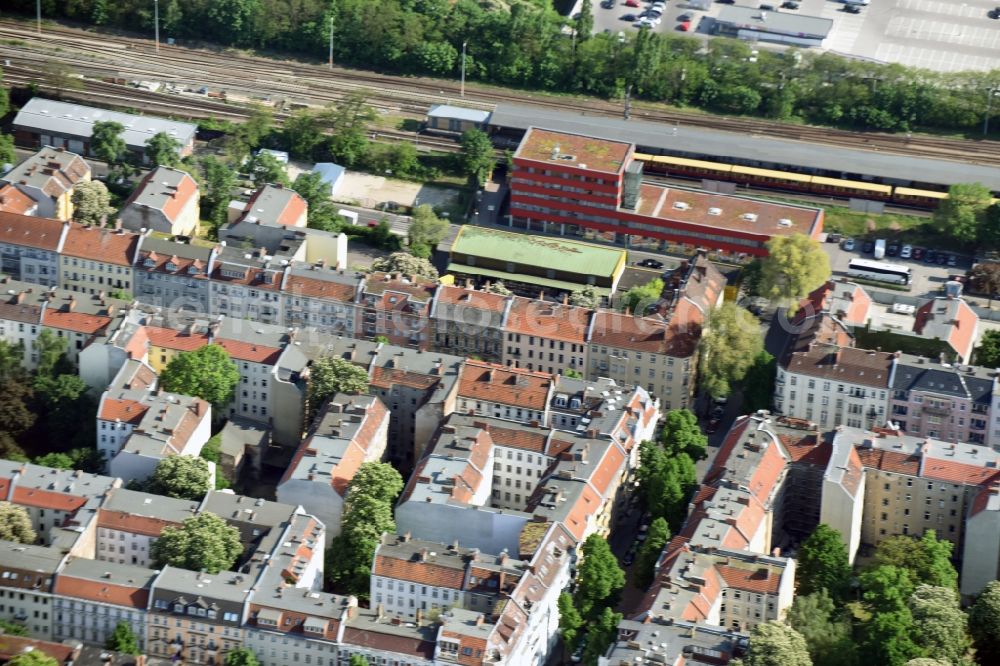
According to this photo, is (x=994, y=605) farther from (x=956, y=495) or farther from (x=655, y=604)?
(x=655, y=604)

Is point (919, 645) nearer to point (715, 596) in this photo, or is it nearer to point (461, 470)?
point (715, 596)

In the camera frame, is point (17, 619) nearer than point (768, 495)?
Yes

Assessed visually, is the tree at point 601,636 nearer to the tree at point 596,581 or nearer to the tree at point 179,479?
the tree at point 596,581

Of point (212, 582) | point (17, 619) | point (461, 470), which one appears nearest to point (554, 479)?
point (461, 470)

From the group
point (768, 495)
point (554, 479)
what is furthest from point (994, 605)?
point (554, 479)

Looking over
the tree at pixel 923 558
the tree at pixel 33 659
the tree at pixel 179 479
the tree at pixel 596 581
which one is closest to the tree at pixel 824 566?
the tree at pixel 923 558

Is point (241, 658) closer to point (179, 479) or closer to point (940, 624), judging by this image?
point (179, 479)
